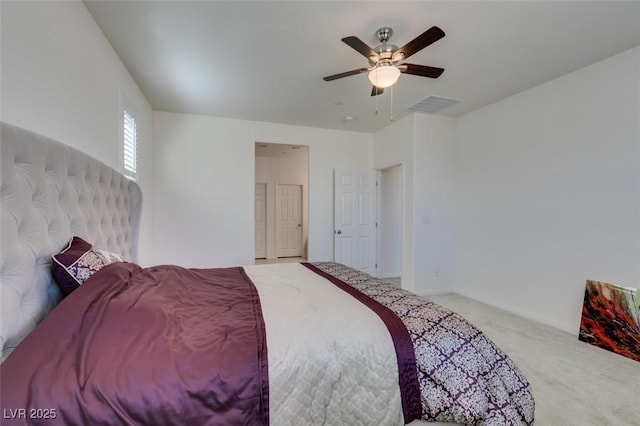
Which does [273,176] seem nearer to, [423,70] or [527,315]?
[423,70]

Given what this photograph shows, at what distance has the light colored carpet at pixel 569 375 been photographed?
1773 mm

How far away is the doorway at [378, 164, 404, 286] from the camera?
544 centimetres

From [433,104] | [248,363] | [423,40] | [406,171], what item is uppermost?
[433,104]

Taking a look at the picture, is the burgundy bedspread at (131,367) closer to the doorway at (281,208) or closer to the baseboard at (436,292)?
the baseboard at (436,292)

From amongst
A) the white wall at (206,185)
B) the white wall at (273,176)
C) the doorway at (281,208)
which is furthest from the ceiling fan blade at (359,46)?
the white wall at (273,176)

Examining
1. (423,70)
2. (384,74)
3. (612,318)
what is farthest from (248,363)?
(612,318)

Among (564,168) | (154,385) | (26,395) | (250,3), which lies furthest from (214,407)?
(564,168)

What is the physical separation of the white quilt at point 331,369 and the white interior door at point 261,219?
6101mm

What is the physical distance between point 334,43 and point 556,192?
2.84 metres

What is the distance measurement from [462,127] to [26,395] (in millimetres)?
4995

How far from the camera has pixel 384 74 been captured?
229 centimetres

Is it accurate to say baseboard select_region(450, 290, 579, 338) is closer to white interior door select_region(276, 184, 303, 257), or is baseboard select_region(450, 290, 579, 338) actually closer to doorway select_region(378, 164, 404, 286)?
doorway select_region(378, 164, 404, 286)

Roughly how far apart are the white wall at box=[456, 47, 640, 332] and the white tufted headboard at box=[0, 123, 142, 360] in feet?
13.6

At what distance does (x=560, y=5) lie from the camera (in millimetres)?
2045
